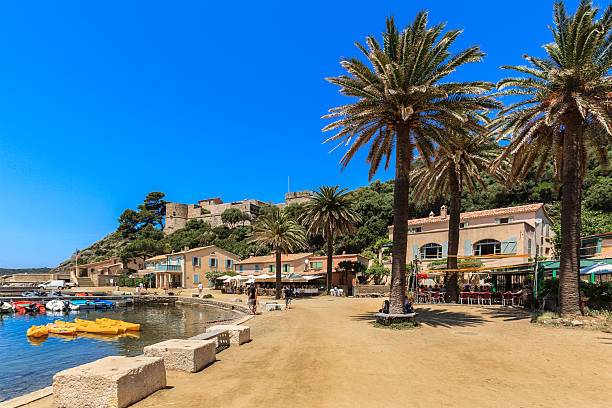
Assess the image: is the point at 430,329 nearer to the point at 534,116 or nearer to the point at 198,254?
the point at 534,116

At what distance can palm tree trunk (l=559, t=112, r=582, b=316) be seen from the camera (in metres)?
16.3

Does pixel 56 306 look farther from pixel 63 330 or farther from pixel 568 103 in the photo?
pixel 568 103

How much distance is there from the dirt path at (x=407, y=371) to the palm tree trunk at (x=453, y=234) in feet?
32.9

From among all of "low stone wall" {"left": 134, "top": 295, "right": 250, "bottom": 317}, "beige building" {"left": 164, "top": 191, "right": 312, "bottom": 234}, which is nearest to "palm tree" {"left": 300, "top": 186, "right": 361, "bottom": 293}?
"low stone wall" {"left": 134, "top": 295, "right": 250, "bottom": 317}

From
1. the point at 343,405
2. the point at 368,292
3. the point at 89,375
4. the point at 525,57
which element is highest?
the point at 525,57

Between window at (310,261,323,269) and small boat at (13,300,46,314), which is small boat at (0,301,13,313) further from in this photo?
window at (310,261,323,269)

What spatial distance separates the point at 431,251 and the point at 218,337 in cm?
3689

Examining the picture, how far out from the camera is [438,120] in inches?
681

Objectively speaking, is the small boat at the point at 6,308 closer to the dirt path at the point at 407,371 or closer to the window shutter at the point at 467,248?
the dirt path at the point at 407,371

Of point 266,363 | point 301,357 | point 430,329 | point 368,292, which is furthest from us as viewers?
point 368,292

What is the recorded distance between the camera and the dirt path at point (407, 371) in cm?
689

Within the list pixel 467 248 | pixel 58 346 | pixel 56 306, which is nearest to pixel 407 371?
pixel 58 346

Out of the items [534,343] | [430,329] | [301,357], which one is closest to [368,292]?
[430,329]

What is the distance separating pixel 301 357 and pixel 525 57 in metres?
16.6
